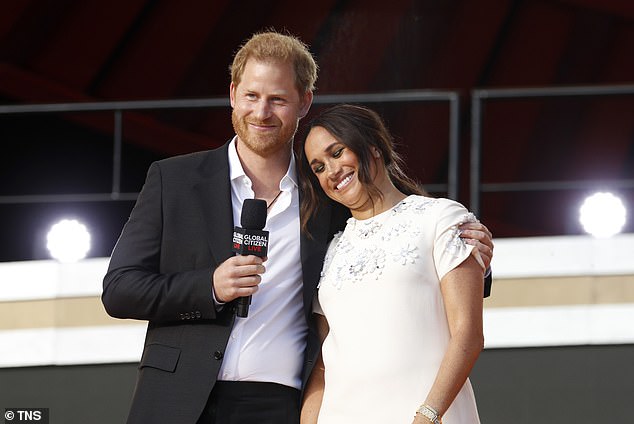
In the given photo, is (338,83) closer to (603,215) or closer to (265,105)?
(603,215)

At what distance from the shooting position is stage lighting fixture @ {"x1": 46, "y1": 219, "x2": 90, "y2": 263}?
4.45 metres

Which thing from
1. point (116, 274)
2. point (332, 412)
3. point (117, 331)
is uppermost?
point (117, 331)

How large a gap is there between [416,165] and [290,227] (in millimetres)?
3772

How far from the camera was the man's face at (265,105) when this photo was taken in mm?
2527

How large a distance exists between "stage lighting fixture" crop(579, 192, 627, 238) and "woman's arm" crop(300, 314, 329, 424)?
2017 millimetres

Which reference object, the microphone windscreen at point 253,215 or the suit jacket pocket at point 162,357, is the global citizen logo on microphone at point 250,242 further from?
the suit jacket pocket at point 162,357

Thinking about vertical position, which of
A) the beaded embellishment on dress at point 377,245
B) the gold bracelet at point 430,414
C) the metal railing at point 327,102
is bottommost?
the gold bracelet at point 430,414

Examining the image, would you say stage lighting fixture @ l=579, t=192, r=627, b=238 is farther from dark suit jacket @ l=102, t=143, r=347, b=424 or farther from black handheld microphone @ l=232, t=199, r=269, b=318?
black handheld microphone @ l=232, t=199, r=269, b=318

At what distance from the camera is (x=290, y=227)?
2.57m

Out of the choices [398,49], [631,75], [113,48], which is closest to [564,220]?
[631,75]

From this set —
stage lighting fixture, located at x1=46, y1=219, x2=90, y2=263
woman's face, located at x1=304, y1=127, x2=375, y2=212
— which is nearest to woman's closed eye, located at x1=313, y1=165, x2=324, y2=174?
woman's face, located at x1=304, y1=127, x2=375, y2=212

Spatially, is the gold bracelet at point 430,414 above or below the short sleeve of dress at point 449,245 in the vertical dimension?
below

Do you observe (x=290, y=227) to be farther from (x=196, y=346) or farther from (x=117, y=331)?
(x=117, y=331)

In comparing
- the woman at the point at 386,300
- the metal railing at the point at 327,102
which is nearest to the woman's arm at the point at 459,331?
the woman at the point at 386,300
